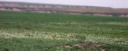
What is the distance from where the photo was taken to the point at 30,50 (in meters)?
18.4

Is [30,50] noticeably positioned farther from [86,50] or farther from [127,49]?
[127,49]

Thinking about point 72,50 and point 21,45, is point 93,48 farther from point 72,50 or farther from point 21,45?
point 21,45

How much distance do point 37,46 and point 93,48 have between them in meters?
4.02

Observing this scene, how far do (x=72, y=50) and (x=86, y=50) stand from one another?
100 cm

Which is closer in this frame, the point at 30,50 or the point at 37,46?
the point at 30,50

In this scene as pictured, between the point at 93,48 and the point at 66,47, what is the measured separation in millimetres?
1900

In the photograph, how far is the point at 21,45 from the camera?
2022 centimetres

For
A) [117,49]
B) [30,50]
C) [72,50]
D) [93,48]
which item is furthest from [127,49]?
[30,50]

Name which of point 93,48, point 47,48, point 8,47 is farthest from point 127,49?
point 8,47

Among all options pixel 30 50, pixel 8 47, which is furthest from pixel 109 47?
pixel 8 47

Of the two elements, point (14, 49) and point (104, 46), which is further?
point (104, 46)

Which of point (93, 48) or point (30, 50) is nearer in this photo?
point (30, 50)

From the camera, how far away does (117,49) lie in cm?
1998

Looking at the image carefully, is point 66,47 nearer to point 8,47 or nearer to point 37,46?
point 37,46
